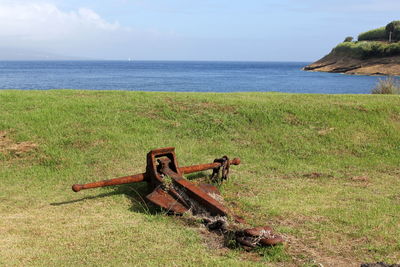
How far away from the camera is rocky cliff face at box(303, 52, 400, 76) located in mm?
62806

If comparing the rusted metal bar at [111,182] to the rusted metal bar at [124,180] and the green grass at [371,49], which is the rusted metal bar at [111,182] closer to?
the rusted metal bar at [124,180]

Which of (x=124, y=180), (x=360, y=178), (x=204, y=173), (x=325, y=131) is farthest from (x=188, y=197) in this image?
(x=325, y=131)

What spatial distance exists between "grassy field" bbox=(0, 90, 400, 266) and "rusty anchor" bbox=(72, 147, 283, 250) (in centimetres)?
13

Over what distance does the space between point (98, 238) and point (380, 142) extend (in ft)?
22.9

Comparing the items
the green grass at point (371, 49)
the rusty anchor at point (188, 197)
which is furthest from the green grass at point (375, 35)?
the rusty anchor at point (188, 197)

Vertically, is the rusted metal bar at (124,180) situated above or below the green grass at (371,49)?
below

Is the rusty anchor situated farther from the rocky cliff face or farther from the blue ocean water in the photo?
the rocky cliff face

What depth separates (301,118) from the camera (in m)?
10.4

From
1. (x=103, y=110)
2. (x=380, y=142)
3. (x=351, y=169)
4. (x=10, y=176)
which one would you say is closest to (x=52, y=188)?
(x=10, y=176)

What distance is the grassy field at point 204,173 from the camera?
4.50 meters

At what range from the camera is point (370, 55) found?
227 ft

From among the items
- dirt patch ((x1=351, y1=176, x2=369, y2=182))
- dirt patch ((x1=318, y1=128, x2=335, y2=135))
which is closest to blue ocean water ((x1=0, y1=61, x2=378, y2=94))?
dirt patch ((x1=318, y1=128, x2=335, y2=135))

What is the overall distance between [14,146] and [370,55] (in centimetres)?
6853

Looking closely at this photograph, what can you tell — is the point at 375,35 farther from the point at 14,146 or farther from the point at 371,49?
the point at 14,146
